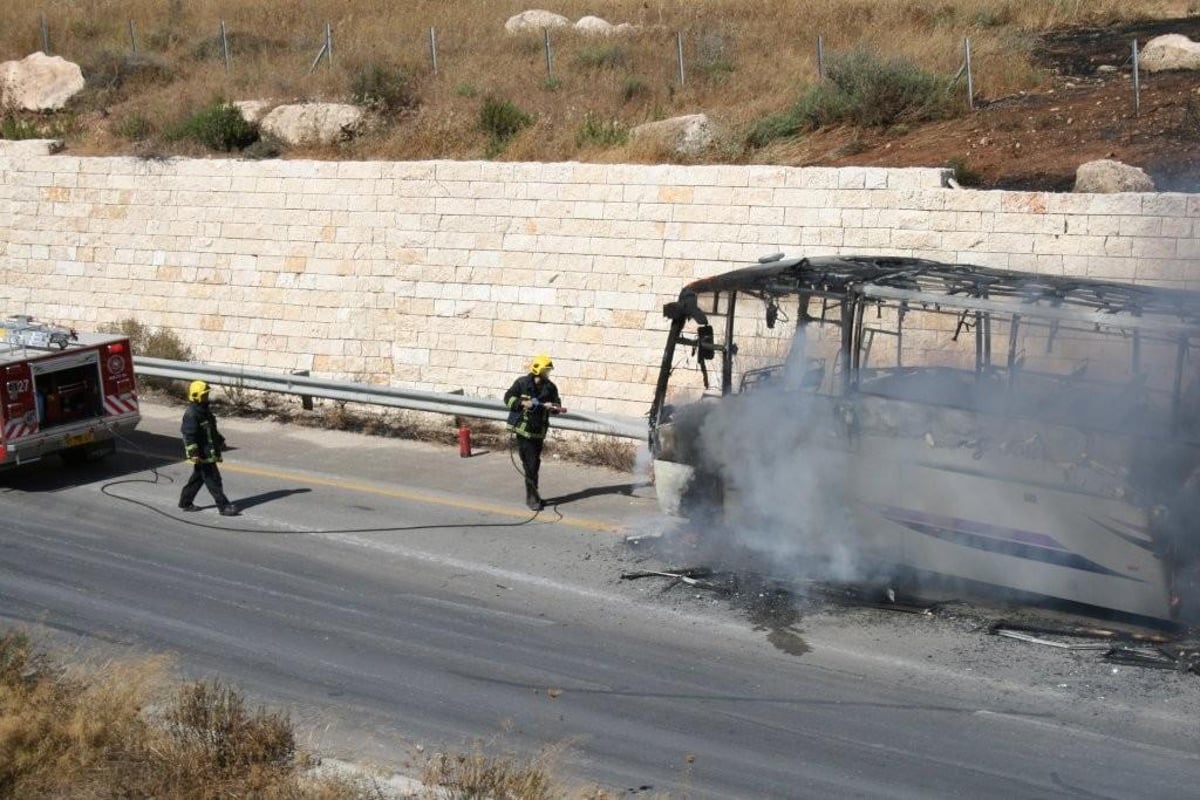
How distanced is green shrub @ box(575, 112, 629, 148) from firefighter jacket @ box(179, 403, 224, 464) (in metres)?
8.32

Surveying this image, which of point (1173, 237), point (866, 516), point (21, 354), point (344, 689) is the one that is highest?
point (1173, 237)

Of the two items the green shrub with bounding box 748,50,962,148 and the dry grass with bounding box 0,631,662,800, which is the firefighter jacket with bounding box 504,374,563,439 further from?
the green shrub with bounding box 748,50,962,148

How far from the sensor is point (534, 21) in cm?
2841

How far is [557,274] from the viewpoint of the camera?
59.6ft

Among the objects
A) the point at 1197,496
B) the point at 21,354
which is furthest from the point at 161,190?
the point at 1197,496

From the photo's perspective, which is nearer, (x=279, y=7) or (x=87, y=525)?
(x=87, y=525)

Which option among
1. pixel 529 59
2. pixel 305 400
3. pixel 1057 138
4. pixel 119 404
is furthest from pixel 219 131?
pixel 1057 138

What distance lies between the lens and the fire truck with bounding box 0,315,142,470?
1505 cm

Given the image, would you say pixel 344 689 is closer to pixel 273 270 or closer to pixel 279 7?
pixel 273 270

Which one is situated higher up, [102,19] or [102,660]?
[102,19]

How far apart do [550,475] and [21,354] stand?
5.90 metres

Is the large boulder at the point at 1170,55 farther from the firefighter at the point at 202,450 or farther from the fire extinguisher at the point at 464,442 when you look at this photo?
the firefighter at the point at 202,450

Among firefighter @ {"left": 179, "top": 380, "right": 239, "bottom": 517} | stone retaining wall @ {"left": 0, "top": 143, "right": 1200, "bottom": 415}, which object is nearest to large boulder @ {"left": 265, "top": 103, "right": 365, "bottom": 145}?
stone retaining wall @ {"left": 0, "top": 143, "right": 1200, "bottom": 415}

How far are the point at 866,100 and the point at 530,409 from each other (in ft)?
27.1
